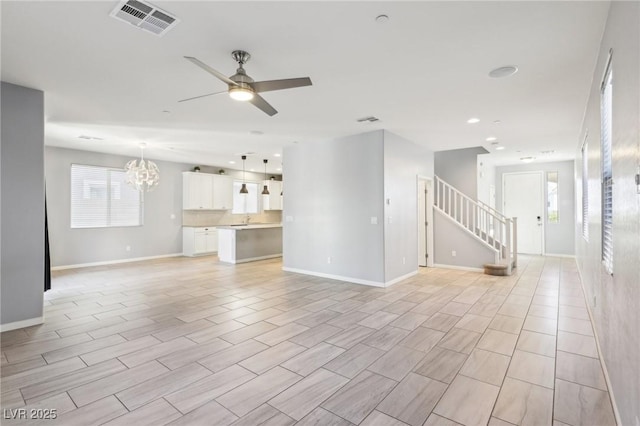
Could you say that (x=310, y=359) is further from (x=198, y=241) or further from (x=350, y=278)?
(x=198, y=241)

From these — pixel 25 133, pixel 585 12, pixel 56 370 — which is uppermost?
pixel 585 12

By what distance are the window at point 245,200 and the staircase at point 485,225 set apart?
6.58m

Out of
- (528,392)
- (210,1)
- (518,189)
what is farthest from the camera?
(518,189)

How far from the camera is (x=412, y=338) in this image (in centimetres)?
330

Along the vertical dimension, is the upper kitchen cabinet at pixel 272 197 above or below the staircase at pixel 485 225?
above

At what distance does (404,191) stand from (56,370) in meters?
5.65

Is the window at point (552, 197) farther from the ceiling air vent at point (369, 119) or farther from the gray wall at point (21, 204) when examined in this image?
→ the gray wall at point (21, 204)

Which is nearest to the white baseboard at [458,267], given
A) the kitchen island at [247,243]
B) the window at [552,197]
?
the window at [552,197]

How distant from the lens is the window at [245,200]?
1121 cm

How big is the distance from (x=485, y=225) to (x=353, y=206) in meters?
3.80

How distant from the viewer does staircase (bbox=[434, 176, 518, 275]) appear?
21.7ft

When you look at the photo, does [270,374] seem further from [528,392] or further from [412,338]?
[528,392]

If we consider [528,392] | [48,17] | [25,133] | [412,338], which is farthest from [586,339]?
[25,133]

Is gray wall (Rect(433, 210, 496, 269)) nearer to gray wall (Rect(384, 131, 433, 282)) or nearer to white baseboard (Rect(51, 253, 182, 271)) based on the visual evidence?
gray wall (Rect(384, 131, 433, 282))
